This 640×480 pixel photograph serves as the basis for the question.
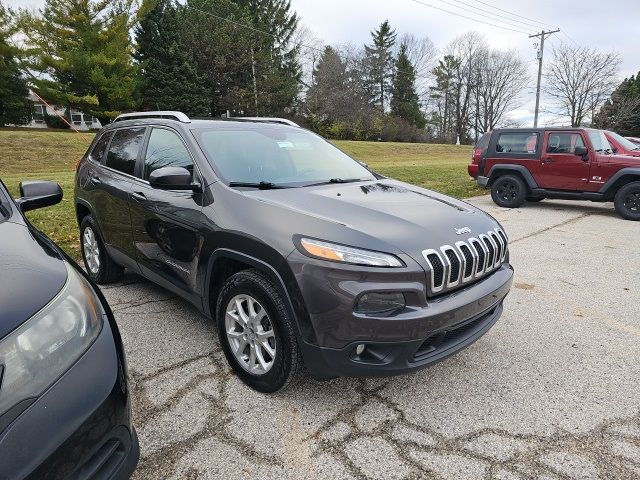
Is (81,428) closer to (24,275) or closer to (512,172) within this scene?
(24,275)

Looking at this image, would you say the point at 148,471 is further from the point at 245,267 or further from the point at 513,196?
the point at 513,196

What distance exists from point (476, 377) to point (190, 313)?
2.31 m

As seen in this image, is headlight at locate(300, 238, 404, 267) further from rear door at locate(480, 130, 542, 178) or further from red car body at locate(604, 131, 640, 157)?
red car body at locate(604, 131, 640, 157)

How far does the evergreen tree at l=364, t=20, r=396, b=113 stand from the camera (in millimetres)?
58156

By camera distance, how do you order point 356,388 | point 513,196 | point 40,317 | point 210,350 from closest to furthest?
point 40,317
point 356,388
point 210,350
point 513,196

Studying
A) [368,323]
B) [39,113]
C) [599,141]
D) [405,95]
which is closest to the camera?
[368,323]

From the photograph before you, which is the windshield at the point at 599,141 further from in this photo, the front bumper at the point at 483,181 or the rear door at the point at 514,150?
the front bumper at the point at 483,181

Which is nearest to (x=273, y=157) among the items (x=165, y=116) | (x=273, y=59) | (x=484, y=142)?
(x=165, y=116)

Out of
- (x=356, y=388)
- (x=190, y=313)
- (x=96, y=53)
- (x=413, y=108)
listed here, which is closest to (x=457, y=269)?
(x=356, y=388)

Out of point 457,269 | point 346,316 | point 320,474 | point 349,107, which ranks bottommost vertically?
point 320,474

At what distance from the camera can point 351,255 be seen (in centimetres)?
225

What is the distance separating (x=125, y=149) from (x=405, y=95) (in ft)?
196

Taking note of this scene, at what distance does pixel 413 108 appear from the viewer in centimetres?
5925

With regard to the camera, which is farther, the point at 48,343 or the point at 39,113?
the point at 39,113
